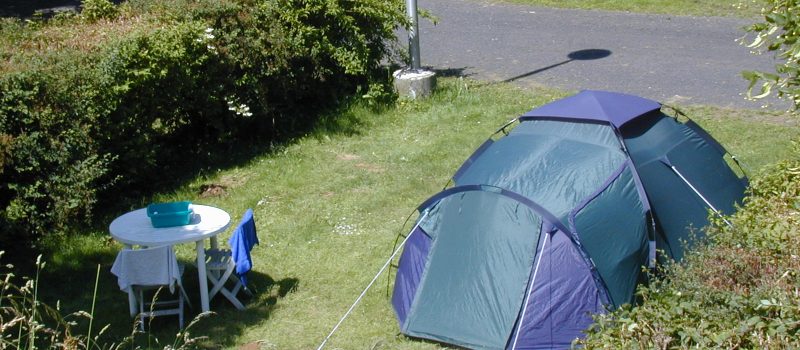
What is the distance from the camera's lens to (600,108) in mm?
7012

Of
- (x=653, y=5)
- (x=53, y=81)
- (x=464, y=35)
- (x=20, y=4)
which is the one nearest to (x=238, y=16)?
(x=53, y=81)

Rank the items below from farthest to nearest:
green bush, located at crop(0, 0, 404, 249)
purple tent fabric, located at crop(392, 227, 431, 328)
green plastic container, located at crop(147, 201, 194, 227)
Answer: green bush, located at crop(0, 0, 404, 249), green plastic container, located at crop(147, 201, 194, 227), purple tent fabric, located at crop(392, 227, 431, 328)

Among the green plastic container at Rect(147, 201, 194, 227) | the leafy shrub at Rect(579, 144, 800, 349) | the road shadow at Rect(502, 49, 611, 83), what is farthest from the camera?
the road shadow at Rect(502, 49, 611, 83)

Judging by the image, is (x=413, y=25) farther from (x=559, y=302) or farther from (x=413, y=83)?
(x=559, y=302)

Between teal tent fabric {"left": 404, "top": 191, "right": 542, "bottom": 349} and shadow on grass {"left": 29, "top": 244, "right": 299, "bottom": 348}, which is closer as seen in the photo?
teal tent fabric {"left": 404, "top": 191, "right": 542, "bottom": 349}

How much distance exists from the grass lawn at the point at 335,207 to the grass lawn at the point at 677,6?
5.29 meters

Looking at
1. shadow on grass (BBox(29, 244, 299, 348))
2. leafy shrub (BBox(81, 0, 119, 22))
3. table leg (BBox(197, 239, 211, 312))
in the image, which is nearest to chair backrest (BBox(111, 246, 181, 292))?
table leg (BBox(197, 239, 211, 312))

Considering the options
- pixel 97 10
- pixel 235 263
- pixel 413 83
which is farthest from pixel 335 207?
pixel 97 10

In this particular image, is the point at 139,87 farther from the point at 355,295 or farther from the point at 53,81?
the point at 355,295

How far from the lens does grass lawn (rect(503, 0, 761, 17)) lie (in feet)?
51.4

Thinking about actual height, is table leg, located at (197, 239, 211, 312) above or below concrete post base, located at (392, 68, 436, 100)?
below

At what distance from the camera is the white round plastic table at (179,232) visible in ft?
23.0

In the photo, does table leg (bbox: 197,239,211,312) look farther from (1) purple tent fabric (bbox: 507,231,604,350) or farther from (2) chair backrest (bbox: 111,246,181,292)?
(1) purple tent fabric (bbox: 507,231,604,350)

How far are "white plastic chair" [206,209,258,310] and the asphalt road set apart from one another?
5816mm
